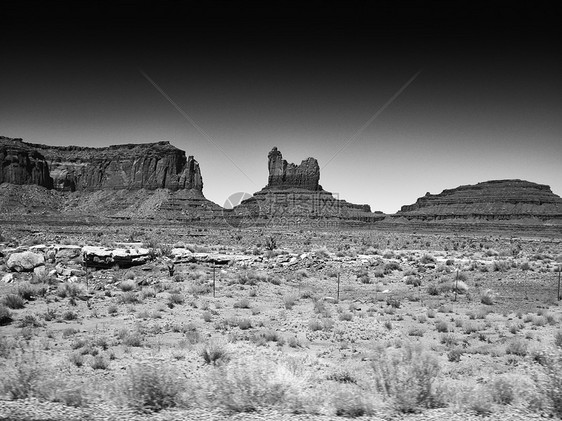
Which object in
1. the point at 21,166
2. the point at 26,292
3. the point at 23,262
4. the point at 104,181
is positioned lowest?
the point at 26,292

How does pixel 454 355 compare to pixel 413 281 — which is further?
pixel 413 281

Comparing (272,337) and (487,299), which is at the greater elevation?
(487,299)

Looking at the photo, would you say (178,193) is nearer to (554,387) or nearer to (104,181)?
(104,181)

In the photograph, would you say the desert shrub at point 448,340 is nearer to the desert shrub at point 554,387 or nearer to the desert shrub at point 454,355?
the desert shrub at point 454,355

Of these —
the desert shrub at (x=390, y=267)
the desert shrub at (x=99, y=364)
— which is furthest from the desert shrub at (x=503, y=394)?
the desert shrub at (x=390, y=267)

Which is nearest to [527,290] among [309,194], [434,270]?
[434,270]

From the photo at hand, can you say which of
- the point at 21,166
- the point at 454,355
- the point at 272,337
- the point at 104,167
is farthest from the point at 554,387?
the point at 104,167

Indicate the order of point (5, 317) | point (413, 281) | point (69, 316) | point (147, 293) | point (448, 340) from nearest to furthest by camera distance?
point (448, 340), point (5, 317), point (69, 316), point (147, 293), point (413, 281)
